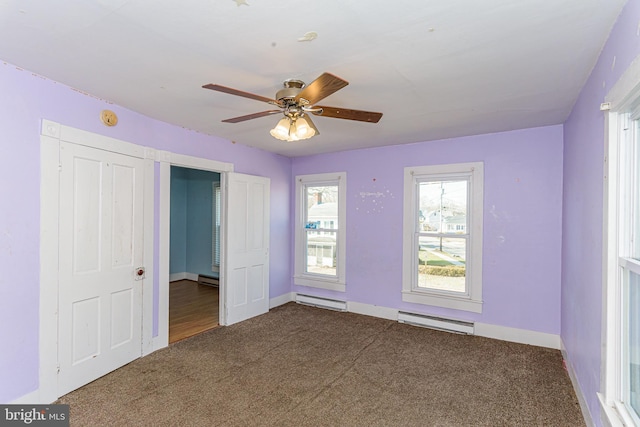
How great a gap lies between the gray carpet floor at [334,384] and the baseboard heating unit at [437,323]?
135mm

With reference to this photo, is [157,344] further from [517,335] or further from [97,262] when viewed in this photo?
[517,335]

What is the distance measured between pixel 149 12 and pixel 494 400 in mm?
3528

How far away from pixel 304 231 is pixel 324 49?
12.1ft

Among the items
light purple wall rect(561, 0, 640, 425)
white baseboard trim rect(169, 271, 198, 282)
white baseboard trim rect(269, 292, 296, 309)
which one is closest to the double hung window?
light purple wall rect(561, 0, 640, 425)

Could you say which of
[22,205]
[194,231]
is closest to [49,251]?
[22,205]

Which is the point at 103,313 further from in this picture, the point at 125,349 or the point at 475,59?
the point at 475,59

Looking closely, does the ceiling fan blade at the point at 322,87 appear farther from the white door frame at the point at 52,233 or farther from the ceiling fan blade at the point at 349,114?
the white door frame at the point at 52,233

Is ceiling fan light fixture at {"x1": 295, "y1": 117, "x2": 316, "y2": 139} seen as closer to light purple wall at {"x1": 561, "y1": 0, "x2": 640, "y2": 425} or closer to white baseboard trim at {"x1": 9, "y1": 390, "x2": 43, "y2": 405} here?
light purple wall at {"x1": 561, "y1": 0, "x2": 640, "y2": 425}

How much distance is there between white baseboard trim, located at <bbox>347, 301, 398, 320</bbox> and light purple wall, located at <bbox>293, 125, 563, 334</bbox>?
0.28 feet

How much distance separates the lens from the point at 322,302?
504cm

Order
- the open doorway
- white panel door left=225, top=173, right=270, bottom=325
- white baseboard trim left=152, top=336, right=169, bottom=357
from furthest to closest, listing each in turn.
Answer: the open doorway → white panel door left=225, top=173, right=270, bottom=325 → white baseboard trim left=152, top=336, right=169, bottom=357

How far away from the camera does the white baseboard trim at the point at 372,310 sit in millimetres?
4508

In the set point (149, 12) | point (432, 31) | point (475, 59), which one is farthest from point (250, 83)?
point (475, 59)

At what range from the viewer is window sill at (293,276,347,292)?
498 cm
